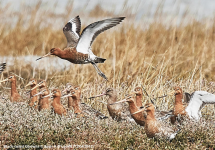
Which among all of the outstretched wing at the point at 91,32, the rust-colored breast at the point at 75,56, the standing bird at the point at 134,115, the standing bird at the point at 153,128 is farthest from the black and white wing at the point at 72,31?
the standing bird at the point at 153,128

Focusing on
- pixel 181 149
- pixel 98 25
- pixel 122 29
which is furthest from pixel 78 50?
pixel 122 29

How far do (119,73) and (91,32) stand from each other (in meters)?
3.00

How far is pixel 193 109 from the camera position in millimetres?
6797

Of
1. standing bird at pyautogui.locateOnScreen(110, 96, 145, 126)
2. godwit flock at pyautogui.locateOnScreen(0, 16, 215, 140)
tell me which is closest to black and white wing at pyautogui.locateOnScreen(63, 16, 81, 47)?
godwit flock at pyautogui.locateOnScreen(0, 16, 215, 140)

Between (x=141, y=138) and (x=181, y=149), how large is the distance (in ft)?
2.01

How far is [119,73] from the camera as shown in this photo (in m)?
8.76

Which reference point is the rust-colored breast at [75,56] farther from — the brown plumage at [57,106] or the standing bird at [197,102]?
the standing bird at [197,102]

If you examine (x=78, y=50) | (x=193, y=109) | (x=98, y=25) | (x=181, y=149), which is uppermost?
(x=98, y=25)

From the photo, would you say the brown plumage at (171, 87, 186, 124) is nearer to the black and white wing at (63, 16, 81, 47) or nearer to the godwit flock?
the godwit flock

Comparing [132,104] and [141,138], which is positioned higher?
[132,104]

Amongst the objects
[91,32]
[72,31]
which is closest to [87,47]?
[91,32]

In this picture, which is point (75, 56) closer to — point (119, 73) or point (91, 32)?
point (91, 32)

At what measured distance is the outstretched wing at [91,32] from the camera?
575cm

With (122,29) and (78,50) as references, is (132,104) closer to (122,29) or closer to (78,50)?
(78,50)
